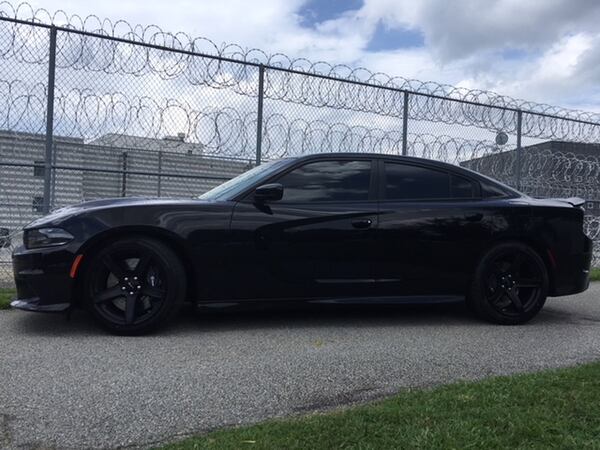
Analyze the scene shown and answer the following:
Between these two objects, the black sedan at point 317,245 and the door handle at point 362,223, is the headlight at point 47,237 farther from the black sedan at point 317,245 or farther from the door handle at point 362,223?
the door handle at point 362,223

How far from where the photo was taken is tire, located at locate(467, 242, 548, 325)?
5.28m

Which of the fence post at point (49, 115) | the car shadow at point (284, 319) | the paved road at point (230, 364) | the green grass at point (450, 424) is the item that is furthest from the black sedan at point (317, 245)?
the fence post at point (49, 115)

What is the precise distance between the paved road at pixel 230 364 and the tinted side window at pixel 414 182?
1143mm

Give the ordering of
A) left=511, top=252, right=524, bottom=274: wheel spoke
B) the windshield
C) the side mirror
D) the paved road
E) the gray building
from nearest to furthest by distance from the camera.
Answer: the paved road < the side mirror < the windshield < left=511, top=252, right=524, bottom=274: wheel spoke < the gray building

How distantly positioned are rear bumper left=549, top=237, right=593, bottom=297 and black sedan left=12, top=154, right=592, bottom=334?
13mm

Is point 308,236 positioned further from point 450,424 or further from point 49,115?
point 49,115

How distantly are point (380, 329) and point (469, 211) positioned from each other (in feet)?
4.26

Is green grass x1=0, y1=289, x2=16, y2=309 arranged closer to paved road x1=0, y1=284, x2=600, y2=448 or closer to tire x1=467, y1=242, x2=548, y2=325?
paved road x1=0, y1=284, x2=600, y2=448

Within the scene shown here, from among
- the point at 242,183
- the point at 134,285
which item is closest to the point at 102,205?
the point at 134,285

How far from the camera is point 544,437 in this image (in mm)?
2697

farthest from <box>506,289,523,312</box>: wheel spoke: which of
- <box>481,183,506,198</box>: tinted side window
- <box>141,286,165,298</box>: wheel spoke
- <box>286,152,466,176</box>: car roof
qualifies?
<box>141,286,165,298</box>: wheel spoke

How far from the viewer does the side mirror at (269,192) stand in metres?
4.75

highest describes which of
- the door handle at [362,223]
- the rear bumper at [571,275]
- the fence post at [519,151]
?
the fence post at [519,151]

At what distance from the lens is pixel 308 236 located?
16.0 feet
